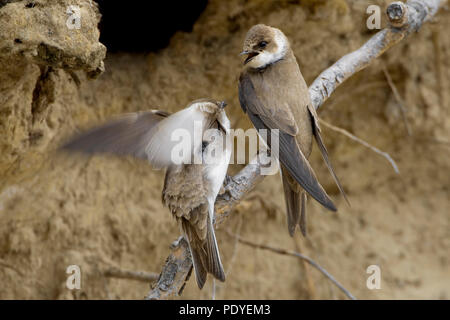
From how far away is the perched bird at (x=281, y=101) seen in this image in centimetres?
171

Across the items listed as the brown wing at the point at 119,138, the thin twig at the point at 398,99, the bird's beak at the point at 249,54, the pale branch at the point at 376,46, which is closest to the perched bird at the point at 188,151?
A: the brown wing at the point at 119,138

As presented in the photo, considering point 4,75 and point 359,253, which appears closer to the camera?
point 4,75

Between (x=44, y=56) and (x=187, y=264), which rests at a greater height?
(x=44, y=56)

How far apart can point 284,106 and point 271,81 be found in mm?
99

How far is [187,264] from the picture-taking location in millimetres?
1508

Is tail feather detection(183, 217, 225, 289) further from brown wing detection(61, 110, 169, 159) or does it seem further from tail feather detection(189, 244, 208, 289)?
brown wing detection(61, 110, 169, 159)

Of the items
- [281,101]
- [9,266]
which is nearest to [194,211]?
[281,101]

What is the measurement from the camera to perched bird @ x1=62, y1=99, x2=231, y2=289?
142 centimetres

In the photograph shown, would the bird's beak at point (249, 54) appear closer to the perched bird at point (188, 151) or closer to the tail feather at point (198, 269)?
the perched bird at point (188, 151)

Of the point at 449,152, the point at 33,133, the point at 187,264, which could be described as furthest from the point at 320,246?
the point at 33,133

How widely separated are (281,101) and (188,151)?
0.36 metres

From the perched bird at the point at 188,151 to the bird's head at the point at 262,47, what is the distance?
11.1 inches

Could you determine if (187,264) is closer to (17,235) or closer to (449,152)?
(17,235)

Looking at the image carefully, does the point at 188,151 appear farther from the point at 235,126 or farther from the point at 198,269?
the point at 235,126
